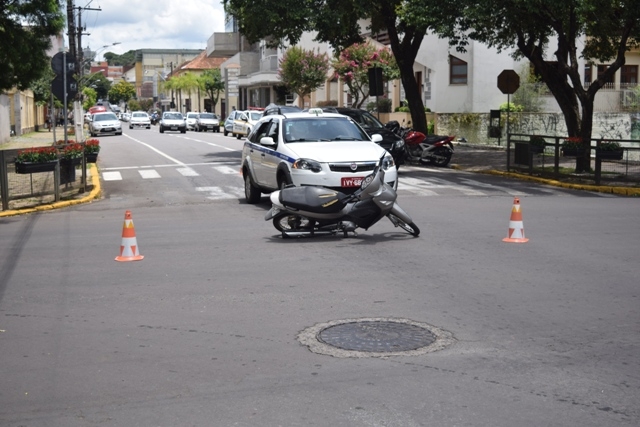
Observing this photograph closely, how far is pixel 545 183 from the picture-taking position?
877 inches

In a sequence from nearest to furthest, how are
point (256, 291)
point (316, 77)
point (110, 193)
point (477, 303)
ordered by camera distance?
point (477, 303), point (256, 291), point (110, 193), point (316, 77)

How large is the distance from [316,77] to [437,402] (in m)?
55.2

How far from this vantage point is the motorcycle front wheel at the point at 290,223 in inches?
495

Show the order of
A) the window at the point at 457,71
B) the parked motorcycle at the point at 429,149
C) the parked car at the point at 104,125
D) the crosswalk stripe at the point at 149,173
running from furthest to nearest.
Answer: the parked car at the point at 104,125, the window at the point at 457,71, the parked motorcycle at the point at 429,149, the crosswalk stripe at the point at 149,173

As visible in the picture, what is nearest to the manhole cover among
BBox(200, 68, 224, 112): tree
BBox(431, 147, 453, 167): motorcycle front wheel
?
Answer: BBox(431, 147, 453, 167): motorcycle front wheel

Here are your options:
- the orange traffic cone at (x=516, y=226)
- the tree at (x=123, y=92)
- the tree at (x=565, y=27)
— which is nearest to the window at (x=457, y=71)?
the tree at (x=565, y=27)

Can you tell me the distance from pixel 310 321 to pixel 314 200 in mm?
4586

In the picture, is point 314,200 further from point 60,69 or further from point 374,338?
point 60,69

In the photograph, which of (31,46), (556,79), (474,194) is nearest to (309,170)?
(474,194)

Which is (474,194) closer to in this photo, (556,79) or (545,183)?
(545,183)

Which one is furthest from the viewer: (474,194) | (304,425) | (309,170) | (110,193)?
(110,193)

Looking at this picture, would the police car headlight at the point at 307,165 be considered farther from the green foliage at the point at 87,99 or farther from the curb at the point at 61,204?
the green foliage at the point at 87,99

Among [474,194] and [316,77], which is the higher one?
[316,77]

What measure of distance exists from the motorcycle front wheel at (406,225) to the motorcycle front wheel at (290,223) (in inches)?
47.5
